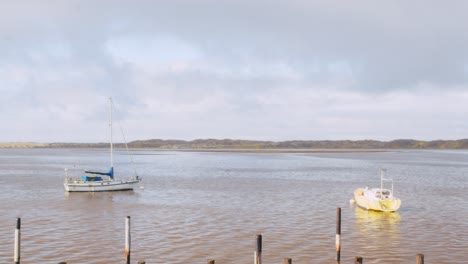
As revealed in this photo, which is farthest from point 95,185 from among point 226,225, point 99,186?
point 226,225

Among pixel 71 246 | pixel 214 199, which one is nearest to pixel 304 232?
pixel 71 246

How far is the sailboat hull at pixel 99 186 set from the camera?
47.3 m

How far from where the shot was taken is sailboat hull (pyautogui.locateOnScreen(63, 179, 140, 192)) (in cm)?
4728

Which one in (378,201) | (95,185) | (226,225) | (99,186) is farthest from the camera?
(99,186)

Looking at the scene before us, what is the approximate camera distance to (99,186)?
48438 millimetres

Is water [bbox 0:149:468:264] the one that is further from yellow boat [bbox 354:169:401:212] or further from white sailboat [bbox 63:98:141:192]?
white sailboat [bbox 63:98:141:192]

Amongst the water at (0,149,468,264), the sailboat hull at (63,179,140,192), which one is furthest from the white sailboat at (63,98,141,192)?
the water at (0,149,468,264)

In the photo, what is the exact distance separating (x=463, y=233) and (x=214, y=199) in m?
20.8

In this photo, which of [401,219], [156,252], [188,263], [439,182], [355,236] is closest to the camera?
[188,263]

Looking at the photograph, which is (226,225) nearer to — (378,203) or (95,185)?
(378,203)

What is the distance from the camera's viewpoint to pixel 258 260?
16703mm

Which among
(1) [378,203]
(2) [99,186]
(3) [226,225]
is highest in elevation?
(1) [378,203]

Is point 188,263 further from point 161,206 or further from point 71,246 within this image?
point 161,206

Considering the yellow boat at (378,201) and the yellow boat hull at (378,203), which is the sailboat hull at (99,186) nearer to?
the yellow boat at (378,201)
